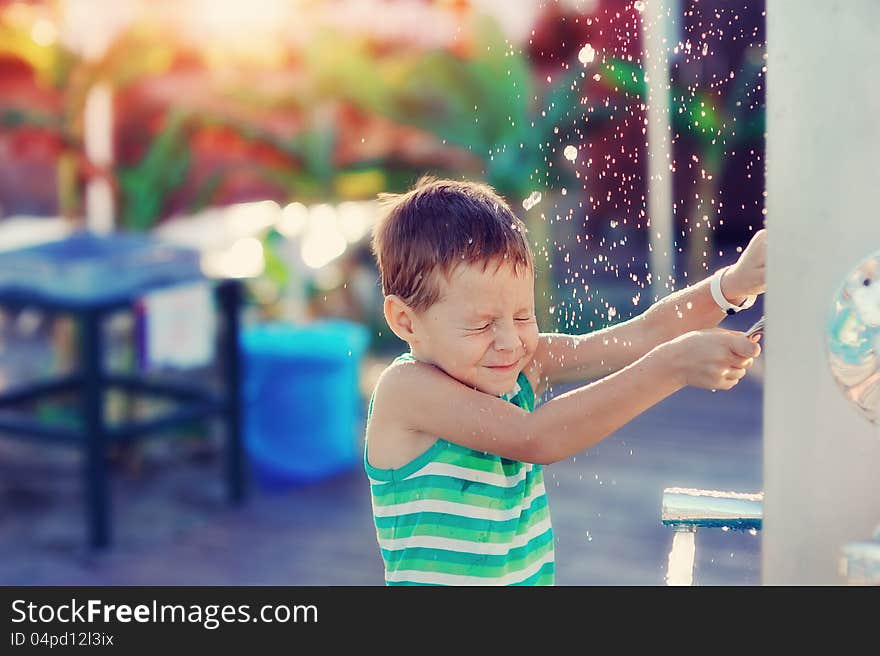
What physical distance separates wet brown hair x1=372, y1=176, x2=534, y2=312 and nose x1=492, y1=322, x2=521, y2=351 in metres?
0.06

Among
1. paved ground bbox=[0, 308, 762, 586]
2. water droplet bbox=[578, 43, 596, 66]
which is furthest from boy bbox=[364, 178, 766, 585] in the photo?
water droplet bbox=[578, 43, 596, 66]

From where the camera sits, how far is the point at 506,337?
1219 millimetres

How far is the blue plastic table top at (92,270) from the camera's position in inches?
140

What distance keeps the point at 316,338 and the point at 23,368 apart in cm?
276

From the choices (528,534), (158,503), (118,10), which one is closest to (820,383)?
(528,534)

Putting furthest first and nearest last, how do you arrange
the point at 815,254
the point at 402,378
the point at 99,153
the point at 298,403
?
the point at 99,153 → the point at 298,403 → the point at 402,378 → the point at 815,254

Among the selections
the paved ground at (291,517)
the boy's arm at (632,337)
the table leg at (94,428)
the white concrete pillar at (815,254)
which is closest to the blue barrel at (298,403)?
the paved ground at (291,517)

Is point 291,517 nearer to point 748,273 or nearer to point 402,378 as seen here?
point 402,378

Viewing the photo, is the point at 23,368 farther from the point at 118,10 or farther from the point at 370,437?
the point at 370,437

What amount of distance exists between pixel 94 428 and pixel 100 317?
0.32 metres

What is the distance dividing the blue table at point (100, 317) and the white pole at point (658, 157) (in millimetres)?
→ 1695

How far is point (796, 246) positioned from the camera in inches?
26.0

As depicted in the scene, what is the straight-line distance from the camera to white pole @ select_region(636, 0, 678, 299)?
15.1ft

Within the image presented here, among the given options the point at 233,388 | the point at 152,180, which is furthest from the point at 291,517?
the point at 152,180
